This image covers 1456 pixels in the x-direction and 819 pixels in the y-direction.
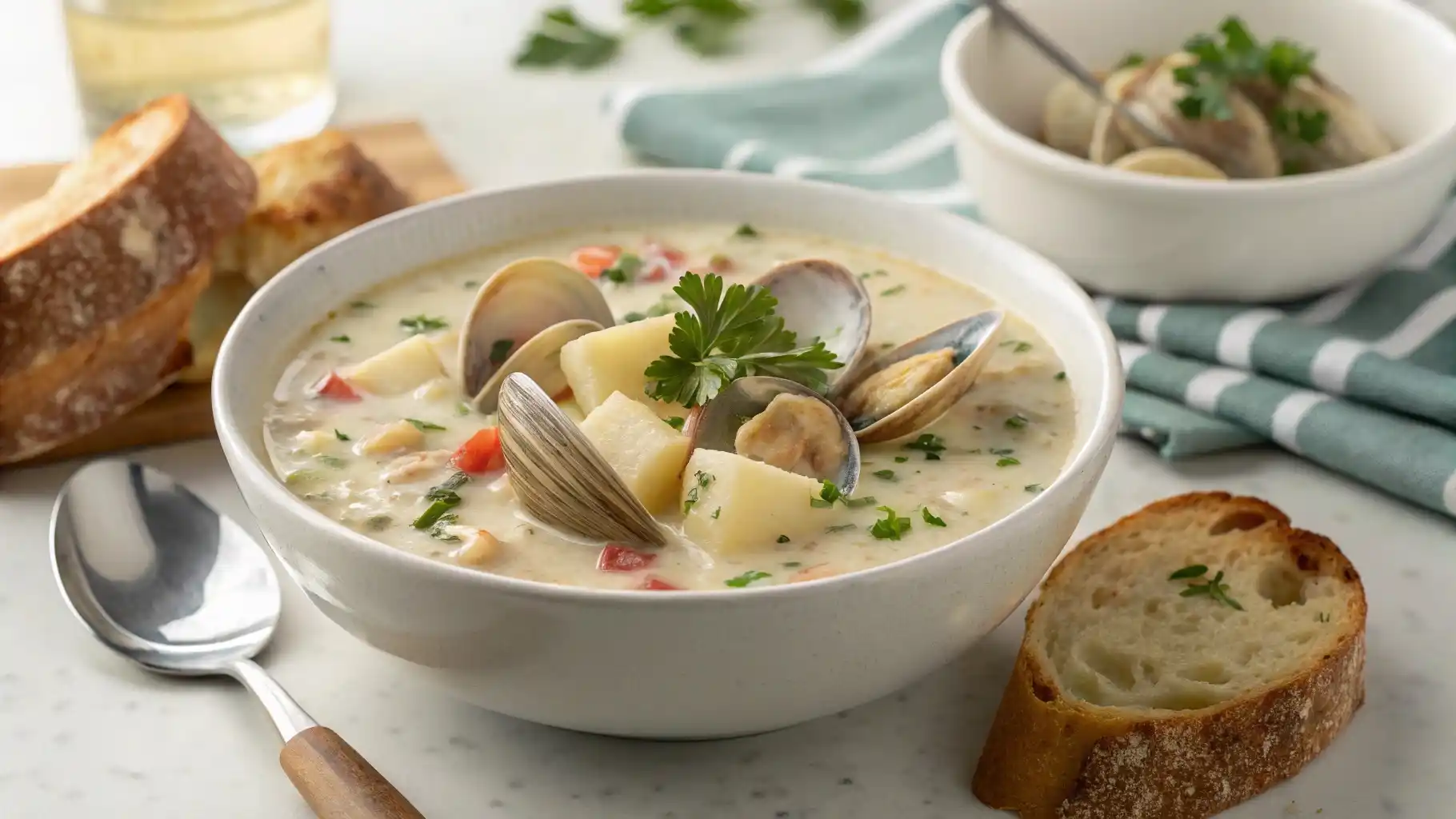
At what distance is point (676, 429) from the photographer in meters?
2.21

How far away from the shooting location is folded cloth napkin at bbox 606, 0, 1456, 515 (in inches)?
110

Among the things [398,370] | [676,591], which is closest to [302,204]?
[398,370]

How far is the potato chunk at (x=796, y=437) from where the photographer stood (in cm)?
213

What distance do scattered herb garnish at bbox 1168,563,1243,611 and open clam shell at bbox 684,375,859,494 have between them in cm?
55

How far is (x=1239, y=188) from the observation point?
9.87 feet

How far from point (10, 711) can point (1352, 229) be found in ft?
8.16

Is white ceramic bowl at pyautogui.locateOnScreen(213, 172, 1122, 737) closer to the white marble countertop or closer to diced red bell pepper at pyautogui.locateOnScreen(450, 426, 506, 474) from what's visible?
the white marble countertop

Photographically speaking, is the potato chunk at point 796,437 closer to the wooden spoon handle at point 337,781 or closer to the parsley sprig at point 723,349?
the parsley sprig at point 723,349

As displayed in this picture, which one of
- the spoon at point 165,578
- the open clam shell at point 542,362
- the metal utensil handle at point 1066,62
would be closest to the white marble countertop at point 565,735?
the spoon at point 165,578

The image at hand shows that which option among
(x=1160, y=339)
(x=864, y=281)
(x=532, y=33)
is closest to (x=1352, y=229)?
(x=1160, y=339)

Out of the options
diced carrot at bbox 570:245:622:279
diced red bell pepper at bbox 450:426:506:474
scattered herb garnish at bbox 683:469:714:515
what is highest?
scattered herb garnish at bbox 683:469:714:515

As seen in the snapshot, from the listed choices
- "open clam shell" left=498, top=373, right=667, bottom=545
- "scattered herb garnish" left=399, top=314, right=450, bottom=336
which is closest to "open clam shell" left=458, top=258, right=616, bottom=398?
"scattered herb garnish" left=399, top=314, right=450, bottom=336

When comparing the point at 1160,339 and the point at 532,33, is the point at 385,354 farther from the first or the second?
the point at 532,33

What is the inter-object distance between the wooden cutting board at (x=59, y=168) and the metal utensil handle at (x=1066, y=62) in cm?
128
